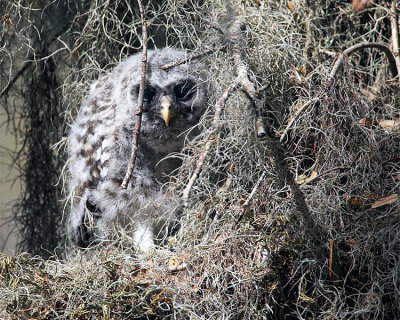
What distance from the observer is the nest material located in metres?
2.13

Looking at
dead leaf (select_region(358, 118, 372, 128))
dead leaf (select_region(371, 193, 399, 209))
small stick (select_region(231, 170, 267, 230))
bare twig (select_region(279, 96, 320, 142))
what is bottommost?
dead leaf (select_region(371, 193, 399, 209))

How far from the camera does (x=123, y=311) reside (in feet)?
7.18

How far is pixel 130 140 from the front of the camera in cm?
295

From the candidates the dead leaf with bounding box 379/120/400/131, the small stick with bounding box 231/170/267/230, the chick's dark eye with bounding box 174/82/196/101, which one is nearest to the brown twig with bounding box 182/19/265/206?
the small stick with bounding box 231/170/267/230

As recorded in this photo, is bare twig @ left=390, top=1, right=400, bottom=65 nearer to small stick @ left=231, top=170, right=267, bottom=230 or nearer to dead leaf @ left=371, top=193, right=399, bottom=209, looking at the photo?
dead leaf @ left=371, top=193, right=399, bottom=209

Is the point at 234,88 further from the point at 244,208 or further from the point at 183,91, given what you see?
the point at 183,91

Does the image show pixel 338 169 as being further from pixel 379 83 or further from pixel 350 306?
pixel 379 83

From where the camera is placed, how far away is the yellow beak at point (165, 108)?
2.81 metres

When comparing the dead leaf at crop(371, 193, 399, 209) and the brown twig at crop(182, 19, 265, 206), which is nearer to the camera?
the brown twig at crop(182, 19, 265, 206)

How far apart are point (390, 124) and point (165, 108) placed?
100 centimetres

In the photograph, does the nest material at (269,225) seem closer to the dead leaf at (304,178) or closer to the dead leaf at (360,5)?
the dead leaf at (304,178)

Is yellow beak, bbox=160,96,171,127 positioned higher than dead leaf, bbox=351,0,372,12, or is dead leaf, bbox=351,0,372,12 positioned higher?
dead leaf, bbox=351,0,372,12

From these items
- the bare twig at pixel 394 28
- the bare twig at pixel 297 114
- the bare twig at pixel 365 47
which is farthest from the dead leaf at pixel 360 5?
the bare twig at pixel 297 114

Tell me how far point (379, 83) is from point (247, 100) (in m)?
0.94
